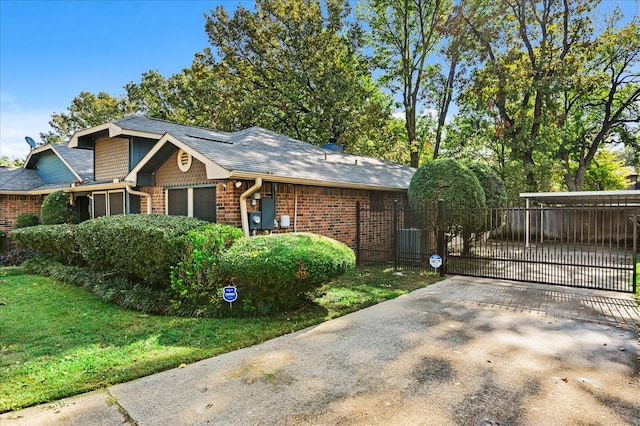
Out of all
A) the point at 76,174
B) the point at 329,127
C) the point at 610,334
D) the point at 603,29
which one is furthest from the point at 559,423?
the point at 603,29

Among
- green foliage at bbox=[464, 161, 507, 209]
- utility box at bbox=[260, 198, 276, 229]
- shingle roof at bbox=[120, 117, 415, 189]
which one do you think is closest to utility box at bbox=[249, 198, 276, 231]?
utility box at bbox=[260, 198, 276, 229]

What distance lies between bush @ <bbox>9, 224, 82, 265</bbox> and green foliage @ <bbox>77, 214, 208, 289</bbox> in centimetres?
114

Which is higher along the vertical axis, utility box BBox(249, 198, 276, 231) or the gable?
the gable

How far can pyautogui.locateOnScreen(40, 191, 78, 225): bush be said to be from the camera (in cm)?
1251

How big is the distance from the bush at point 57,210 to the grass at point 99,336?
5241 mm

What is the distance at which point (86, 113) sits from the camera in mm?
29344

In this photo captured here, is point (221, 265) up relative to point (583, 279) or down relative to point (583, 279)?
up

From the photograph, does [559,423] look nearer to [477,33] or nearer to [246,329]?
[246,329]

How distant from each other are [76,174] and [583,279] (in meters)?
16.2

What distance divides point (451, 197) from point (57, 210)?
12.8 m

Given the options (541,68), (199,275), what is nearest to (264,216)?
(199,275)

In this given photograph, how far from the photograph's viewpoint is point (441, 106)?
22922mm

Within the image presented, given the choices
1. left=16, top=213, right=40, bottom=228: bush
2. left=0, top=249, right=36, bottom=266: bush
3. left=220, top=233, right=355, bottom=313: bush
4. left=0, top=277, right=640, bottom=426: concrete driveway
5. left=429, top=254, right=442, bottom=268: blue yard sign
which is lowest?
left=0, top=277, right=640, bottom=426: concrete driveway

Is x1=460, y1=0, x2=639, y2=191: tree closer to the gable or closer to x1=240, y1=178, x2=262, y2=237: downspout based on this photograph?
x1=240, y1=178, x2=262, y2=237: downspout
